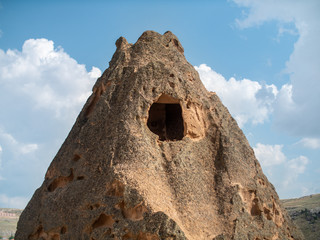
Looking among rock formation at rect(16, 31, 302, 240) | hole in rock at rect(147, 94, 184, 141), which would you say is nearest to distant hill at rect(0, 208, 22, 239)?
hole in rock at rect(147, 94, 184, 141)

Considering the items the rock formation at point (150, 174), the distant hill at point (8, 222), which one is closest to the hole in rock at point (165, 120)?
the rock formation at point (150, 174)

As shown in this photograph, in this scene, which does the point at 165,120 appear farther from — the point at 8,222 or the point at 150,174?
the point at 8,222

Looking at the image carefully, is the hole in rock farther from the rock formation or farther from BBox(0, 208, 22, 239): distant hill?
BBox(0, 208, 22, 239): distant hill

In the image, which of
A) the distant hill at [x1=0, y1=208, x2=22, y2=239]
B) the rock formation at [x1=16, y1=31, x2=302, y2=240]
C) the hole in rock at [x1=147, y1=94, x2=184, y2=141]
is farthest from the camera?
the distant hill at [x1=0, y1=208, x2=22, y2=239]

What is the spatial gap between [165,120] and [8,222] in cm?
5994

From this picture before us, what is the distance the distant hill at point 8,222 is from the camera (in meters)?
53.5

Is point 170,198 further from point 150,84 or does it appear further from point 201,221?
point 150,84

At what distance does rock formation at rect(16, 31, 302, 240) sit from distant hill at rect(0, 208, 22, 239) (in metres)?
47.2

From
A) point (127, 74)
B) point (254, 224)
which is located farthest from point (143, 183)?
point (127, 74)

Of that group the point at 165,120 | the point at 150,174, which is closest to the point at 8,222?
the point at 165,120

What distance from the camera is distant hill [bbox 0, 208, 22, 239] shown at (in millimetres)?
53475

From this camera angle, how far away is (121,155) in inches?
389

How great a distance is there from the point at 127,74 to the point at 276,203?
7.21 metres

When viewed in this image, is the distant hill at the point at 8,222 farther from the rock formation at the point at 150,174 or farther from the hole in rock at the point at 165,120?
the rock formation at the point at 150,174
